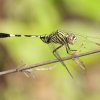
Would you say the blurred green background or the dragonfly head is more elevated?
the dragonfly head

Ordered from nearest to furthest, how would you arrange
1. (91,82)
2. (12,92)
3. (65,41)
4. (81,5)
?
(65,41) → (12,92) → (81,5) → (91,82)

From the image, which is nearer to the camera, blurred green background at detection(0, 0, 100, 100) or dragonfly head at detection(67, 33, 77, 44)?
dragonfly head at detection(67, 33, 77, 44)

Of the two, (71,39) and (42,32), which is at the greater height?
(71,39)

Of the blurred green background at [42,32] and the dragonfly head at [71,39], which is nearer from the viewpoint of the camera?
the dragonfly head at [71,39]

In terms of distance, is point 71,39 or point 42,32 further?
point 42,32

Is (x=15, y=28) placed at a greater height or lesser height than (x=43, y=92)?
greater

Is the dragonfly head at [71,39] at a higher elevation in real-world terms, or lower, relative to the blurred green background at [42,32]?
higher

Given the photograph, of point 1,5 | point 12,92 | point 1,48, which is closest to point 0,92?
point 12,92

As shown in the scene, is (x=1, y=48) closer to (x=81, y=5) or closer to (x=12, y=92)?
(x=12, y=92)
